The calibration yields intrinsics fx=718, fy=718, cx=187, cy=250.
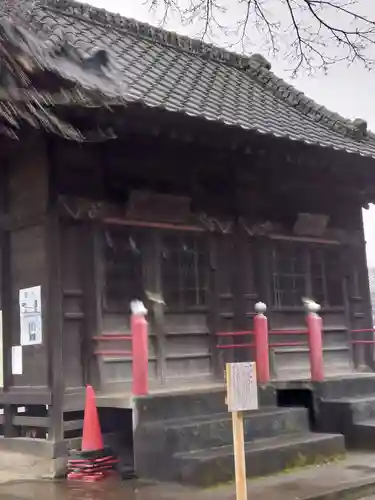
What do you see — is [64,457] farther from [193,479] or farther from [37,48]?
[37,48]

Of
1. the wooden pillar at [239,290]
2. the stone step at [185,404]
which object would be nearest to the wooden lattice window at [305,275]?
the wooden pillar at [239,290]

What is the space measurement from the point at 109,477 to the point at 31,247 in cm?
287

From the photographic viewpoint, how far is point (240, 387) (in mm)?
5801

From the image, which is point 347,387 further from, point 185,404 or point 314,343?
point 185,404

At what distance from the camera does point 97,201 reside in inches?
349

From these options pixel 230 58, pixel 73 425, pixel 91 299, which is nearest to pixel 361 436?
pixel 73 425

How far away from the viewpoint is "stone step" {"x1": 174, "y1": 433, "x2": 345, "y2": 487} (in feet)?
23.4

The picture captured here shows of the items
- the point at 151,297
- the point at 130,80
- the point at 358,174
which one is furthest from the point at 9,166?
the point at 358,174

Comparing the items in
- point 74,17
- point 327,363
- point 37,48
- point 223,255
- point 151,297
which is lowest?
point 327,363

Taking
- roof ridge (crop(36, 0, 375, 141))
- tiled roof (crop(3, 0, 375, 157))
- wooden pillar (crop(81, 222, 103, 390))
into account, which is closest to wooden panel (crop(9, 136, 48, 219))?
wooden pillar (crop(81, 222, 103, 390))

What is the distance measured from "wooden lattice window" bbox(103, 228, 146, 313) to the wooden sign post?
336 cm

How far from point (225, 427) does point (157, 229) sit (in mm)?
2800

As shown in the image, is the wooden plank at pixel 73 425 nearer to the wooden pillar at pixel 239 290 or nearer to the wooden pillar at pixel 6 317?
the wooden pillar at pixel 6 317

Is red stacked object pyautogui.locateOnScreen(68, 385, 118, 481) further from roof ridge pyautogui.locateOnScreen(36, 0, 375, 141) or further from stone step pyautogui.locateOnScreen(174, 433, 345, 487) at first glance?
roof ridge pyautogui.locateOnScreen(36, 0, 375, 141)
